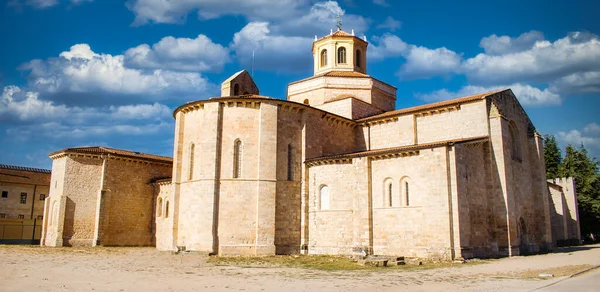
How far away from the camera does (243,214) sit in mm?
22844

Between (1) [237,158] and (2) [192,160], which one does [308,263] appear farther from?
(2) [192,160]

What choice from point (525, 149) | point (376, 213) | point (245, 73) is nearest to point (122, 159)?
point (245, 73)

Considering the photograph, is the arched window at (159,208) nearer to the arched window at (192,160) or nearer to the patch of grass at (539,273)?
the arched window at (192,160)

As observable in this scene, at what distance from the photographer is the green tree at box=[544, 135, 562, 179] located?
44156mm

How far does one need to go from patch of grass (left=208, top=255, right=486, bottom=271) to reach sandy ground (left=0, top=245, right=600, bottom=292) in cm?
80

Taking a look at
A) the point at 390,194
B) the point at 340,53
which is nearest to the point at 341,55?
the point at 340,53

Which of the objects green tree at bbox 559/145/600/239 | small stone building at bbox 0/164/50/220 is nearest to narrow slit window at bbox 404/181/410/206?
green tree at bbox 559/145/600/239

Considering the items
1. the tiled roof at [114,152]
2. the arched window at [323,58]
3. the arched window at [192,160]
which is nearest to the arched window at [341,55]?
the arched window at [323,58]

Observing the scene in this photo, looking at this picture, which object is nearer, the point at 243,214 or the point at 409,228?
the point at 409,228

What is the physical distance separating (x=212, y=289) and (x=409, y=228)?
11679 millimetres

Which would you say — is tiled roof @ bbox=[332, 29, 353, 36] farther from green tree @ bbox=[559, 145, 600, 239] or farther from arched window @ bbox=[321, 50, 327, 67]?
green tree @ bbox=[559, 145, 600, 239]

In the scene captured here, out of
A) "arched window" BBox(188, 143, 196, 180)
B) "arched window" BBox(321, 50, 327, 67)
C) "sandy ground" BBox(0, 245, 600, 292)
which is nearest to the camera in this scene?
"sandy ground" BBox(0, 245, 600, 292)

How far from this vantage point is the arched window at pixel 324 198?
23984mm

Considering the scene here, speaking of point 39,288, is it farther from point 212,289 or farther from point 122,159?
point 122,159
